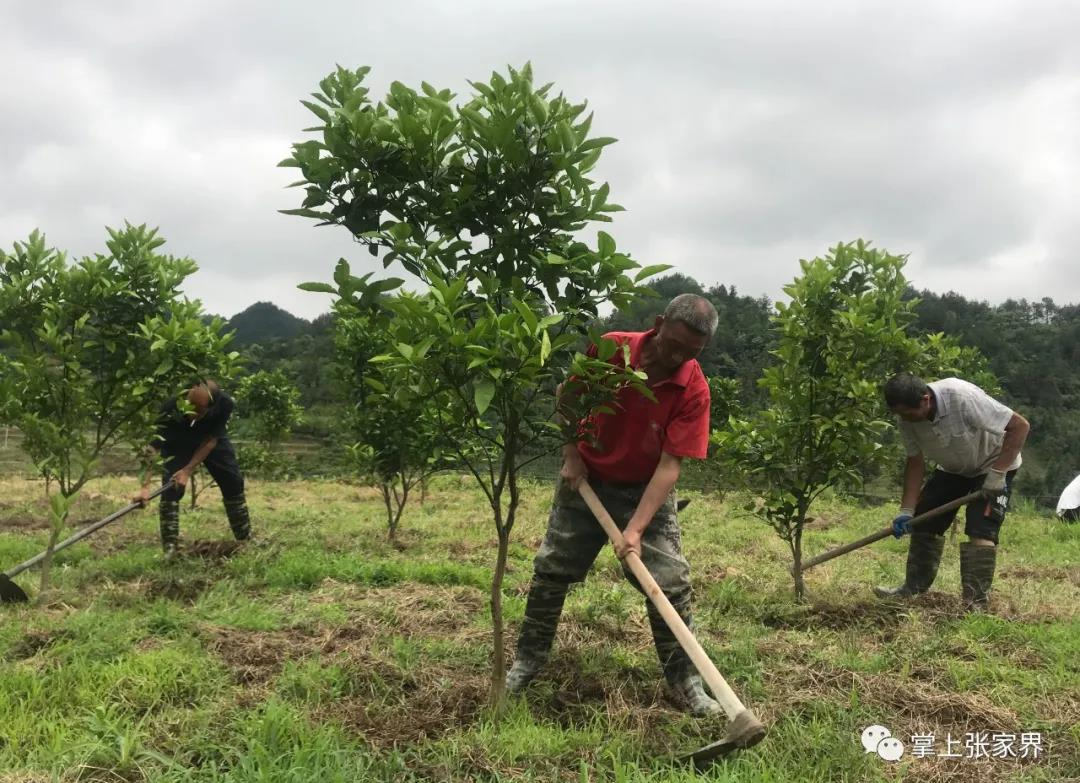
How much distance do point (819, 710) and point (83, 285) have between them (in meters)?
5.36

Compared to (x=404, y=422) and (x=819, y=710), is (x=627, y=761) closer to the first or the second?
(x=819, y=710)

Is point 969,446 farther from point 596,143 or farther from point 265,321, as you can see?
point 265,321

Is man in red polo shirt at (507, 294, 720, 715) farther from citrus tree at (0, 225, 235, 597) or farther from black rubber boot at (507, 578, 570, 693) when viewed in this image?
citrus tree at (0, 225, 235, 597)

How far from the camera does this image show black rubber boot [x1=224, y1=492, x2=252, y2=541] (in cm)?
739

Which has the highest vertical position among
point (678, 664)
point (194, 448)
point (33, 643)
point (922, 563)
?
point (194, 448)

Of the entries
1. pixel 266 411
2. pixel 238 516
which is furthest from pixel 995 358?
pixel 238 516

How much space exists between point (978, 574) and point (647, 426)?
333 cm

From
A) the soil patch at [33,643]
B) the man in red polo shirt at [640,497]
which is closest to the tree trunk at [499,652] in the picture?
the man in red polo shirt at [640,497]

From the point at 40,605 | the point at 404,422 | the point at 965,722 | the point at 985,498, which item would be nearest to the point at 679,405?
the point at 965,722

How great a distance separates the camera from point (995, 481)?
5.12 meters

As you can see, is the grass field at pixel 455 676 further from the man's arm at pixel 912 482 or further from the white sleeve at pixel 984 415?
the white sleeve at pixel 984 415

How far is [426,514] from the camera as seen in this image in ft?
39.2

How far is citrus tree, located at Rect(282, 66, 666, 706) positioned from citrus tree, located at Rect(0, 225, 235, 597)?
2.89 meters
